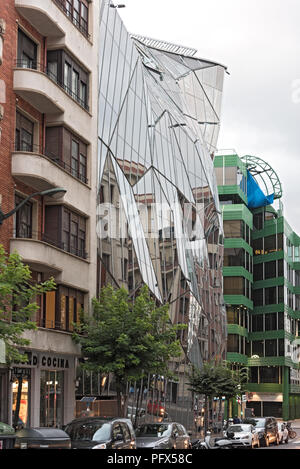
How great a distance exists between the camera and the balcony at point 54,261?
34.1m

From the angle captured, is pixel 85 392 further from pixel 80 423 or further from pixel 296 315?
pixel 296 315

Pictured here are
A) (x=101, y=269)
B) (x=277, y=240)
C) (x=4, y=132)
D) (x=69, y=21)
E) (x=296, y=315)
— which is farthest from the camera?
(x=296, y=315)

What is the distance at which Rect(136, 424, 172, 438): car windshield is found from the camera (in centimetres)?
2923

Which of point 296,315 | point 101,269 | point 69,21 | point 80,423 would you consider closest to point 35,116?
point 69,21

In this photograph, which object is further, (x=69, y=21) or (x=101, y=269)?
(x=101, y=269)

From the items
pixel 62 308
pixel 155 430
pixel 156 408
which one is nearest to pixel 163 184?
pixel 156 408

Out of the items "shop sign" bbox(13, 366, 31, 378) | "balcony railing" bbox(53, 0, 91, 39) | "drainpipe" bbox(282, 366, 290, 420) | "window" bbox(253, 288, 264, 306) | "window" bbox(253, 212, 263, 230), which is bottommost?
"drainpipe" bbox(282, 366, 290, 420)

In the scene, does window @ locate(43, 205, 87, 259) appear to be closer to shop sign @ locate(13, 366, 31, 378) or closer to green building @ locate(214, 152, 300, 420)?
shop sign @ locate(13, 366, 31, 378)

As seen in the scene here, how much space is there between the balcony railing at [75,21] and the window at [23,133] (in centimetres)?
600

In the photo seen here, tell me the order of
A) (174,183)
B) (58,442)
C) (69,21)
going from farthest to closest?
(174,183)
(69,21)
(58,442)

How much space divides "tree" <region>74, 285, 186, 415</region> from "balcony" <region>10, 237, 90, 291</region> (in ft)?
6.83

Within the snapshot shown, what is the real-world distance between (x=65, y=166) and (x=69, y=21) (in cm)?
712

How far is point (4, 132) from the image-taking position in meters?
33.8

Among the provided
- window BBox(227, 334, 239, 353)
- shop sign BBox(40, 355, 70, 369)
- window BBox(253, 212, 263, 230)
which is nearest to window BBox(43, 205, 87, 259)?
shop sign BBox(40, 355, 70, 369)
